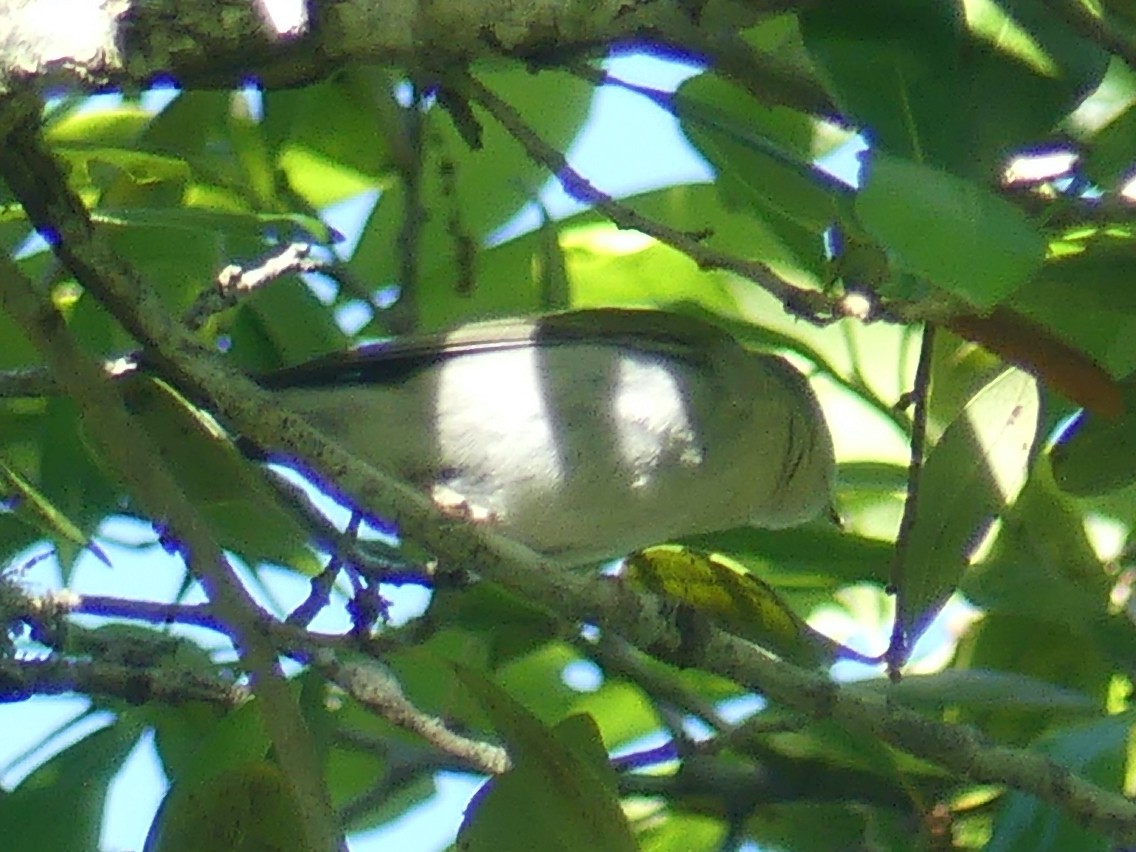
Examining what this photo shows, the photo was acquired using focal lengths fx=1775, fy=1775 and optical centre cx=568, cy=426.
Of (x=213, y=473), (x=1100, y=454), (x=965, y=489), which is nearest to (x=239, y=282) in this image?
(x=213, y=473)

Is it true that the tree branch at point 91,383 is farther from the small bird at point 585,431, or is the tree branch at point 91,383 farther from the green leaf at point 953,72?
the small bird at point 585,431

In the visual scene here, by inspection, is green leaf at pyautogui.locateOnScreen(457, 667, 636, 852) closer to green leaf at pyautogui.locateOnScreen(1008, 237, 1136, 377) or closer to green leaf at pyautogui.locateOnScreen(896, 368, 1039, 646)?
green leaf at pyautogui.locateOnScreen(896, 368, 1039, 646)

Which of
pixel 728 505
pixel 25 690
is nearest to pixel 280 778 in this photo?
pixel 25 690

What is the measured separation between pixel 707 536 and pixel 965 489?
690 mm

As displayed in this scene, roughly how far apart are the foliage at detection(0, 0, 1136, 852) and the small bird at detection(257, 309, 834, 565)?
5.3 inches

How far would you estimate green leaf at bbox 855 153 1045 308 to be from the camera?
1.31 m

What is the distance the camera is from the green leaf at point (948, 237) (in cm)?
131

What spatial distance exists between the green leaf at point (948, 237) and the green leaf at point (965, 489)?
1.73 ft

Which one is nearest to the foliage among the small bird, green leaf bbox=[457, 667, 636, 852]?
green leaf bbox=[457, 667, 636, 852]

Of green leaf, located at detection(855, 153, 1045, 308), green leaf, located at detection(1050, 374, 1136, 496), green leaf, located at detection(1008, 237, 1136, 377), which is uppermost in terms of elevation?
green leaf, located at detection(1008, 237, 1136, 377)

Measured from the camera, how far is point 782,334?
7.89 ft

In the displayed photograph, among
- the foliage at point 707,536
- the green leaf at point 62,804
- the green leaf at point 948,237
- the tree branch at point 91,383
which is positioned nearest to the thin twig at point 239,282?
the foliage at point 707,536

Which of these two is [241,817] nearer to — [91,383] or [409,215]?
[91,383]

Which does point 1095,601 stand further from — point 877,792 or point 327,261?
point 327,261
